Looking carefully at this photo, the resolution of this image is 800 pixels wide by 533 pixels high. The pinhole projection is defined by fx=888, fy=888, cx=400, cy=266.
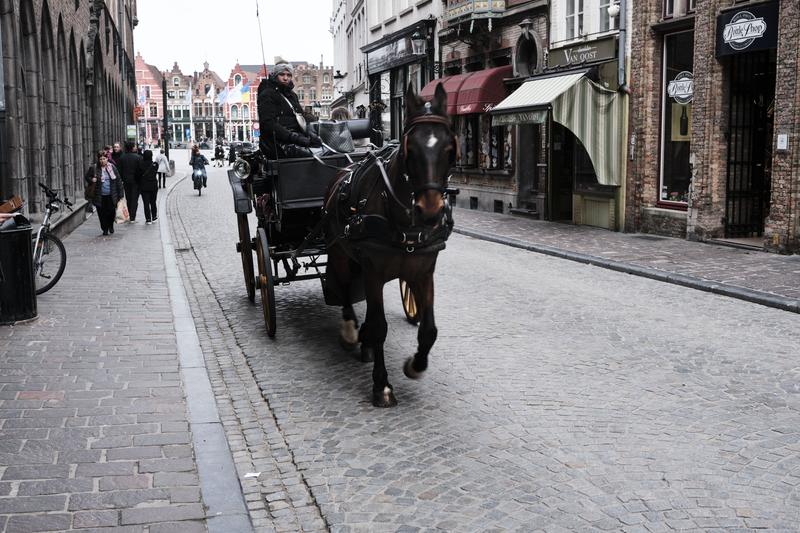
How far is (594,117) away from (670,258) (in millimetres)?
5567

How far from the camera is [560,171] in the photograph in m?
21.2

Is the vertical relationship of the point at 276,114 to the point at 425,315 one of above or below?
above

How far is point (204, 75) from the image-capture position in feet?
534

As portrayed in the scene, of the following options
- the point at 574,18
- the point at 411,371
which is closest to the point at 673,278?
the point at 411,371

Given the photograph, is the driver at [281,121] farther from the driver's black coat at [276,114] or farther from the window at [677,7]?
the window at [677,7]

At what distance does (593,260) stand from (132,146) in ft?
42.9

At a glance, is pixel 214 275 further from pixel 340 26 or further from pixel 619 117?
pixel 340 26

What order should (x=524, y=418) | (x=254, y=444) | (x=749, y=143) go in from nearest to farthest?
1. (x=254, y=444)
2. (x=524, y=418)
3. (x=749, y=143)

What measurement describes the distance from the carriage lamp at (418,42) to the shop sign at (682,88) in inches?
518

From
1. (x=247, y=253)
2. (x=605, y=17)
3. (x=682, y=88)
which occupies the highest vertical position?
(x=605, y=17)

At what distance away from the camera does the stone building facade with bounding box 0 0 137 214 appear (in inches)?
626

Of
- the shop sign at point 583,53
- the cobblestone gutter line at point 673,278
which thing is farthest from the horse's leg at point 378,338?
the shop sign at point 583,53

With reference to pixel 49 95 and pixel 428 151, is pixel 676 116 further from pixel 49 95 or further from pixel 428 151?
pixel 49 95

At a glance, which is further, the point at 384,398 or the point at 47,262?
the point at 47,262
